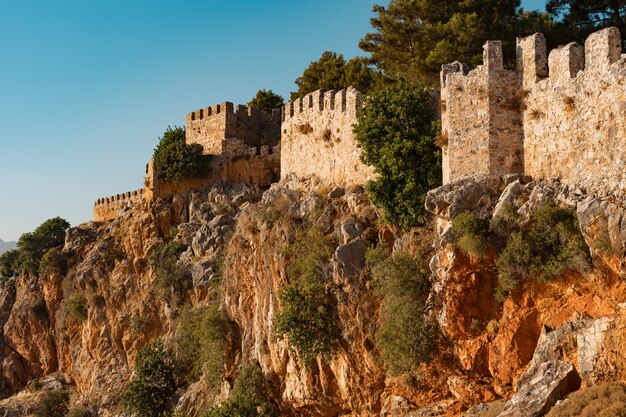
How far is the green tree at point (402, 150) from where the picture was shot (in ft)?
92.6

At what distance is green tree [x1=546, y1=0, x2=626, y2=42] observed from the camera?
36.1m

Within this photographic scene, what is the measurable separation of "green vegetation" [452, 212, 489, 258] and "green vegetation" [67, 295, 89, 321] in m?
28.1

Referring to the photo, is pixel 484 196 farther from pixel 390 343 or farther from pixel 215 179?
pixel 215 179

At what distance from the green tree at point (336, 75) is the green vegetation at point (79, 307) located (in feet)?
55.5

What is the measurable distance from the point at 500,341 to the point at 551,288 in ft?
7.03

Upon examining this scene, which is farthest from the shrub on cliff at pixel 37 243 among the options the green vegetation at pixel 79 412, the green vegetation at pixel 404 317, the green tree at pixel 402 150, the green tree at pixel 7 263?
the green vegetation at pixel 404 317

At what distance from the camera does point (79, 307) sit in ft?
152

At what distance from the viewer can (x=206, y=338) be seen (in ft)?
114

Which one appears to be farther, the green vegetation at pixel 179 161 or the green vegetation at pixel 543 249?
the green vegetation at pixel 179 161

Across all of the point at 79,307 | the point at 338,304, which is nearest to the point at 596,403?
the point at 338,304

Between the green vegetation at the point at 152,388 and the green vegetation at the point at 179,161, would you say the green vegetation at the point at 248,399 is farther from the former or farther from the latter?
the green vegetation at the point at 179,161

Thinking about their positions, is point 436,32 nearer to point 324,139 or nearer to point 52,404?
point 324,139

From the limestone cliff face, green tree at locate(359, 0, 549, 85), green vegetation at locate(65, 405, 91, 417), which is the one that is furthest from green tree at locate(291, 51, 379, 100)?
green vegetation at locate(65, 405, 91, 417)

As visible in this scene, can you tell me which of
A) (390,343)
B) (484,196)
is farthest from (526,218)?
(390,343)
